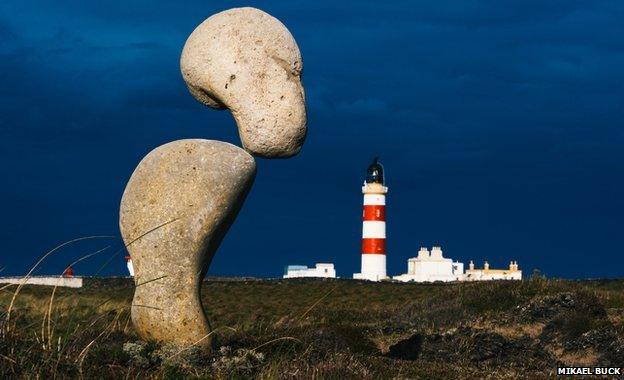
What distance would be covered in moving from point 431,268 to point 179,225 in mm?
52094

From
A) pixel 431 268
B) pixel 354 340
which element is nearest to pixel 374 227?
pixel 431 268

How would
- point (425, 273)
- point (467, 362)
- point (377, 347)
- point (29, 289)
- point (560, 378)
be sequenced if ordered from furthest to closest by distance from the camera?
point (425, 273) < point (29, 289) < point (377, 347) < point (467, 362) < point (560, 378)

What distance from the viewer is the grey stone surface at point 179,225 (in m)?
9.85

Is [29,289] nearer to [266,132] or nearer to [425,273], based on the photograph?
[266,132]

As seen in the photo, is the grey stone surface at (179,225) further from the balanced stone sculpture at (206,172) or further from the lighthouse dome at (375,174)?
the lighthouse dome at (375,174)

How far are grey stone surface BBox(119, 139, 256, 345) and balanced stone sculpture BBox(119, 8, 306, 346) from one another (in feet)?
0.04

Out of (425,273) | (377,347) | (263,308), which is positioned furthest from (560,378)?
(425,273)

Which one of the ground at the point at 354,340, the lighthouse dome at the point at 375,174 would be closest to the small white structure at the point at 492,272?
the lighthouse dome at the point at 375,174

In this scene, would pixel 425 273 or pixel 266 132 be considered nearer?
pixel 266 132

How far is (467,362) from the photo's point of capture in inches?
515

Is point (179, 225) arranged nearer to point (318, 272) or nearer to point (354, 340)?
point (354, 340)

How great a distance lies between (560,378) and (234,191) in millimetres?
4849

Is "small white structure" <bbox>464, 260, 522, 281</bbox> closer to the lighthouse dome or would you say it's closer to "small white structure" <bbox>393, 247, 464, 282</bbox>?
"small white structure" <bbox>393, 247, 464, 282</bbox>

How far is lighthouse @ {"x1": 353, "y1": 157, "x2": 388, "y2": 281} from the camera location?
4922cm
